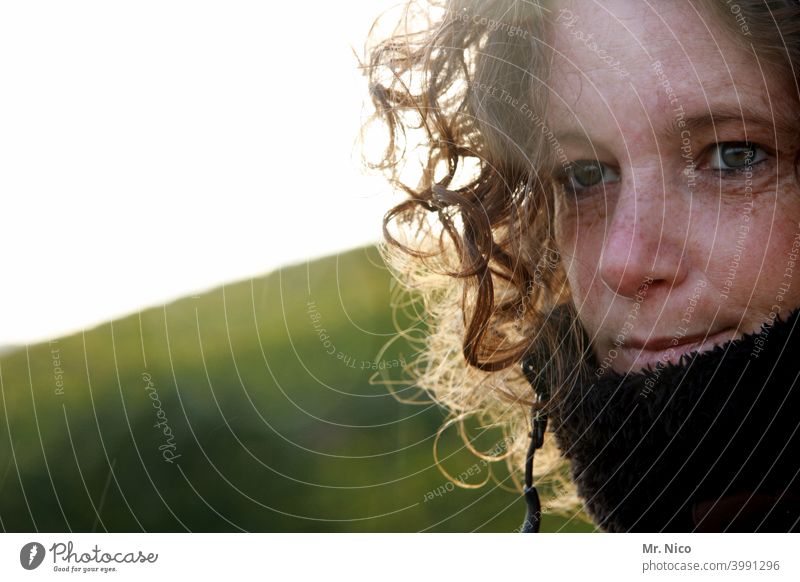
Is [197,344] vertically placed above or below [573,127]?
below

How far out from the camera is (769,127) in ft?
2.21

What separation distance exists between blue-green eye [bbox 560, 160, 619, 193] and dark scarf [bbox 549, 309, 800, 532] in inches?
6.4

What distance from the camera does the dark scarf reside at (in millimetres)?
688

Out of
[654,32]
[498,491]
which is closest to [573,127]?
[654,32]

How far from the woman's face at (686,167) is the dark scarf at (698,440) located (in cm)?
3

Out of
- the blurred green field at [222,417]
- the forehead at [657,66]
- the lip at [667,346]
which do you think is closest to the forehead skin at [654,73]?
the forehead at [657,66]

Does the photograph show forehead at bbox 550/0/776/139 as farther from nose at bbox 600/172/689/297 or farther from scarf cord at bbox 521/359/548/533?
scarf cord at bbox 521/359/548/533

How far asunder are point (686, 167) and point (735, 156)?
0.04 meters

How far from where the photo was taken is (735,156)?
69cm

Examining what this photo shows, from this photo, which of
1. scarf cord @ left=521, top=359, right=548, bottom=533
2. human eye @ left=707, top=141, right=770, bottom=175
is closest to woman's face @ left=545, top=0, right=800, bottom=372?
human eye @ left=707, top=141, right=770, bottom=175

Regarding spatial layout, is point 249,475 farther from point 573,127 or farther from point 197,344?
point 573,127

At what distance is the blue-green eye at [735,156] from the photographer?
26.9 inches

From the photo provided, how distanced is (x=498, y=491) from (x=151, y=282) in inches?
21.1

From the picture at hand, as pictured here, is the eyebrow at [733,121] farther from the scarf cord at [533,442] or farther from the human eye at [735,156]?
the scarf cord at [533,442]
